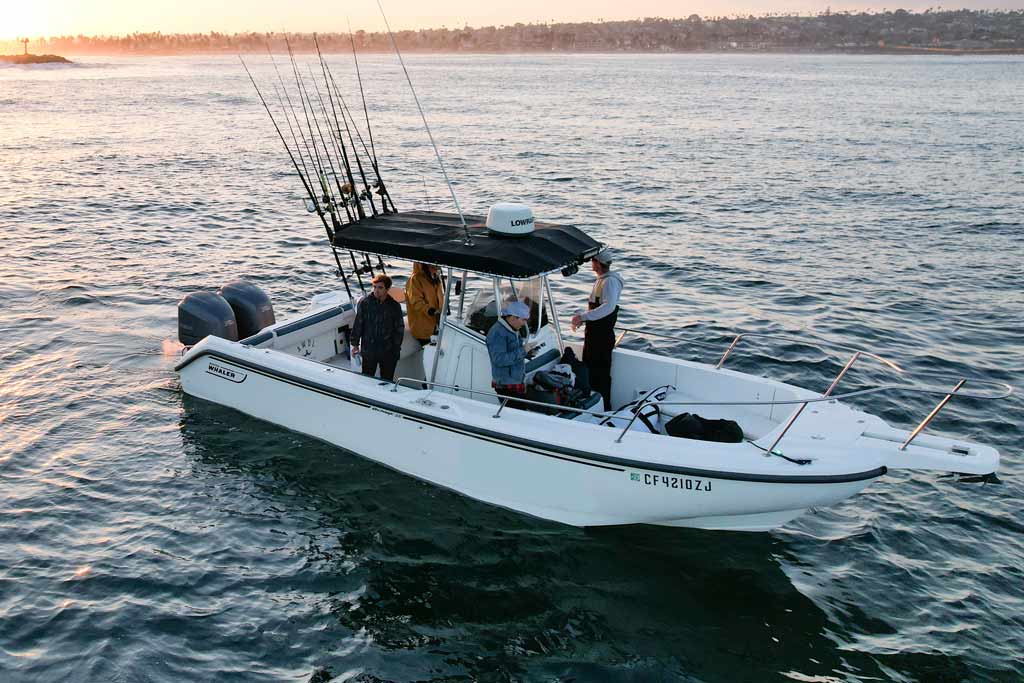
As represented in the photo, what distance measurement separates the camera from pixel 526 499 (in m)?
8.16

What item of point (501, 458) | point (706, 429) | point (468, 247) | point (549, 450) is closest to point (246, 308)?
point (468, 247)

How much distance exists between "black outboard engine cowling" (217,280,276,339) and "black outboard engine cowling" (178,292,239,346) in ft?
0.77

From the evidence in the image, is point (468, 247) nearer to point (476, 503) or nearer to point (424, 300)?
point (424, 300)

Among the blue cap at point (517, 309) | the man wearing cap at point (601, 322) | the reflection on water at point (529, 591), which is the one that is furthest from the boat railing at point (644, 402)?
the reflection on water at point (529, 591)

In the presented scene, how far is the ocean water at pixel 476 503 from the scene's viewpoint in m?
6.86

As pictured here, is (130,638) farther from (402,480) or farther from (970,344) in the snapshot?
(970,344)

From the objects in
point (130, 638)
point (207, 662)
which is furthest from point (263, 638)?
point (130, 638)

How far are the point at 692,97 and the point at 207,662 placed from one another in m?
58.1

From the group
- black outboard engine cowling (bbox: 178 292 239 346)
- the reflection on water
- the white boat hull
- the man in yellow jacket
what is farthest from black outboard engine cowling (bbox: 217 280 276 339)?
the man in yellow jacket

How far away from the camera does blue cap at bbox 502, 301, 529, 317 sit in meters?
7.98

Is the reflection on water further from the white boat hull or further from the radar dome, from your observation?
the radar dome

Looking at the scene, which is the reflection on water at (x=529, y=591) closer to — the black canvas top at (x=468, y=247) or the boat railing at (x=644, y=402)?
the boat railing at (x=644, y=402)

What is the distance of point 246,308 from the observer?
35.8ft

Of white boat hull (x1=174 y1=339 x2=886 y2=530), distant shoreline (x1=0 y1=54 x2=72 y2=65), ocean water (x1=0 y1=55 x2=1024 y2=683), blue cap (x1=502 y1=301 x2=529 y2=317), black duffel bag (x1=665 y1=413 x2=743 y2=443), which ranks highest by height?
blue cap (x1=502 y1=301 x2=529 y2=317)
